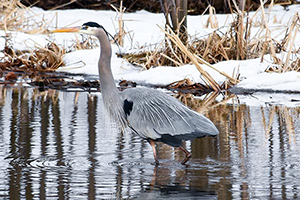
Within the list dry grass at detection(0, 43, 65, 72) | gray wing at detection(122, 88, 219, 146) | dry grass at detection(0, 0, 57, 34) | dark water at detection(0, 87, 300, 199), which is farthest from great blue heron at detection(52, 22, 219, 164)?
dry grass at detection(0, 0, 57, 34)

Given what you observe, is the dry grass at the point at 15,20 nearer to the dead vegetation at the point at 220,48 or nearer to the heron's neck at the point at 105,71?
the dead vegetation at the point at 220,48

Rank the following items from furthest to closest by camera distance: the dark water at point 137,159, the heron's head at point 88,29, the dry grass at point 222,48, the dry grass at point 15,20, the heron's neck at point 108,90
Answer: the dry grass at point 15,20 → the dry grass at point 222,48 → the heron's head at point 88,29 → the heron's neck at point 108,90 → the dark water at point 137,159

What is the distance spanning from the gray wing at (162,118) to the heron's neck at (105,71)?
0.17m

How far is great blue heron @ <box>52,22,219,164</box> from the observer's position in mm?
6039

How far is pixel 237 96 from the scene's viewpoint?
35.0 feet

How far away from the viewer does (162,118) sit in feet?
20.4

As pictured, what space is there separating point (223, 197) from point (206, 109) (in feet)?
14.6

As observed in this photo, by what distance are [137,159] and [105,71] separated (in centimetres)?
101

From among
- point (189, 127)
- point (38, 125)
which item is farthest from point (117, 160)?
point (38, 125)

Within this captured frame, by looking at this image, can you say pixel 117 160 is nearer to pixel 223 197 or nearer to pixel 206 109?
pixel 223 197

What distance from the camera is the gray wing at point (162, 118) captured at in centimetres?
602

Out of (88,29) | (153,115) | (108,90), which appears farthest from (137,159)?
(88,29)

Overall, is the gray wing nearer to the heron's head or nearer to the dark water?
the dark water

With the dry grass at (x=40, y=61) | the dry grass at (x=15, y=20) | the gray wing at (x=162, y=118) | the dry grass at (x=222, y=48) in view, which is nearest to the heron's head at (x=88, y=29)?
the gray wing at (x=162, y=118)
